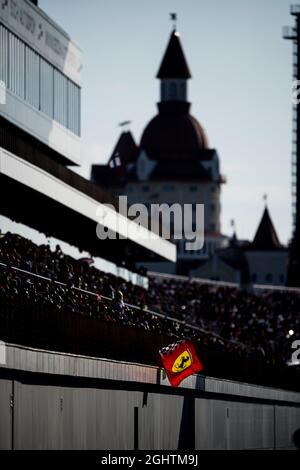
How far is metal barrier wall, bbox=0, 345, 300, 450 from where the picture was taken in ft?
121

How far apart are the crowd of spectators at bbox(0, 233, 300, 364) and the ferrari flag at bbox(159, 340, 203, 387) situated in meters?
1.75

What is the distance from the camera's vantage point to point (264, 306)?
304 feet

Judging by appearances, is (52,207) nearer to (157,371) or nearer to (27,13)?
(27,13)

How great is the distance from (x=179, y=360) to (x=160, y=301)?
83.8 feet

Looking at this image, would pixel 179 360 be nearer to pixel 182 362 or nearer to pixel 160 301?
pixel 182 362

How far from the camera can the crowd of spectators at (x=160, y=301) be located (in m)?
44.0

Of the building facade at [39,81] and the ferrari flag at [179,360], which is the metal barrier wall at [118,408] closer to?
the ferrari flag at [179,360]
